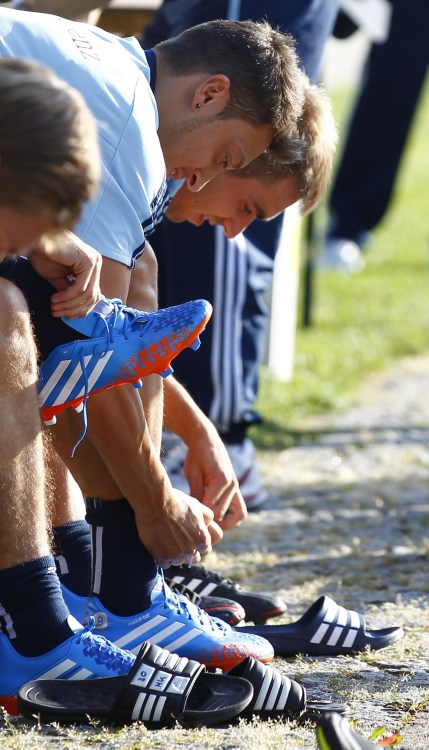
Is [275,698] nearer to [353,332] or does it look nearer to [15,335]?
[15,335]

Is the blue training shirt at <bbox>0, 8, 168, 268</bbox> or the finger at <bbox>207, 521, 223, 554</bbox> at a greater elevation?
the blue training shirt at <bbox>0, 8, 168, 268</bbox>

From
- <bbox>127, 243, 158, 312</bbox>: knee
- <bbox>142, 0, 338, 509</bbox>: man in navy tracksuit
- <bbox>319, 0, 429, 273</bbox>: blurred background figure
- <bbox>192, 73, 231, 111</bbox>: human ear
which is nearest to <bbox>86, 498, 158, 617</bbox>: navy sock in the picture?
<bbox>127, 243, 158, 312</bbox>: knee

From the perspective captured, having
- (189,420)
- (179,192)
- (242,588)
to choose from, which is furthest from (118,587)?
(179,192)

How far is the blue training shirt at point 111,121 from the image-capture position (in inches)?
93.7

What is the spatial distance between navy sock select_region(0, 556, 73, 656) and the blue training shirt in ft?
2.09

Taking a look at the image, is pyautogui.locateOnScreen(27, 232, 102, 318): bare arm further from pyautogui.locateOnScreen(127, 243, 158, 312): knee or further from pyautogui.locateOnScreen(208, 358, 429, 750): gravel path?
pyautogui.locateOnScreen(208, 358, 429, 750): gravel path

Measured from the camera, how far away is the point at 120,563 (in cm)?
237

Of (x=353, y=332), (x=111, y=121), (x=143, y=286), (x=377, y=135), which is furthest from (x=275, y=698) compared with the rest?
(x=377, y=135)

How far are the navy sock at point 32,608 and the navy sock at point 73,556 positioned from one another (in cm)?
36

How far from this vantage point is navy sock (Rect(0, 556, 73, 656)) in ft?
7.00

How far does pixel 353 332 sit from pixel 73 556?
16.0 feet

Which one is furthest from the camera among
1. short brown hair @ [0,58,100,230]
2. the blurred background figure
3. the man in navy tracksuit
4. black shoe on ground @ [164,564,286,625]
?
the blurred background figure

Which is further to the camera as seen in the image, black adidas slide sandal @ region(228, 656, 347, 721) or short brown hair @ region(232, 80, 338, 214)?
A: short brown hair @ region(232, 80, 338, 214)

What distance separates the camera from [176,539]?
241 centimetres
